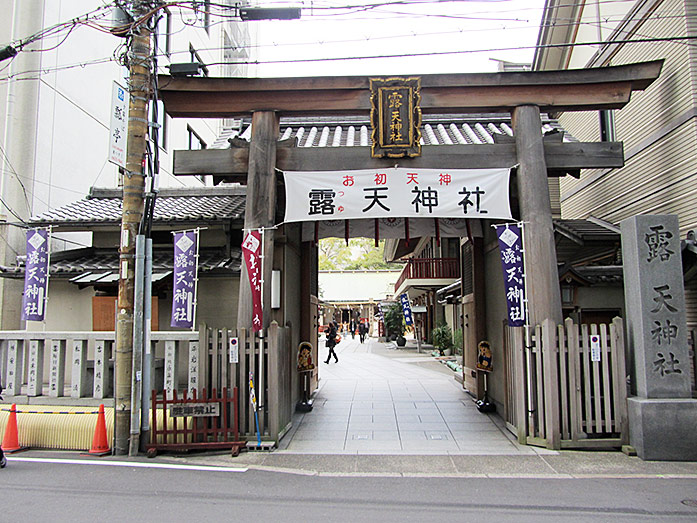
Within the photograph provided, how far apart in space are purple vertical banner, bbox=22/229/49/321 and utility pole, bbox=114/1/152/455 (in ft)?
12.4

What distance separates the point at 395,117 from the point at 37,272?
27.3 feet

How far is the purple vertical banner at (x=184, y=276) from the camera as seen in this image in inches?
380

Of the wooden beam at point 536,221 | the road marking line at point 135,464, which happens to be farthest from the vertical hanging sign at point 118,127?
the wooden beam at point 536,221

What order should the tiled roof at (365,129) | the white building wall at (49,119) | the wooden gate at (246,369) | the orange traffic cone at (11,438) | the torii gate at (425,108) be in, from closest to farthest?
the orange traffic cone at (11,438), the wooden gate at (246,369), the torii gate at (425,108), the tiled roof at (365,129), the white building wall at (49,119)

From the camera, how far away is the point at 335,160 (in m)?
9.66

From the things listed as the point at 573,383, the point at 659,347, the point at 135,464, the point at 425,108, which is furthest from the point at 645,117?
the point at 135,464

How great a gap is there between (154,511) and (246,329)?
11.5 feet

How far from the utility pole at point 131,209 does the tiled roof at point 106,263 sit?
10.3 feet

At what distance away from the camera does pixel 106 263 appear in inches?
492

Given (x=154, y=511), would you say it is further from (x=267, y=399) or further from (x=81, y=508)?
(x=267, y=399)

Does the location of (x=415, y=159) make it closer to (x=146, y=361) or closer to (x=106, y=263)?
(x=146, y=361)

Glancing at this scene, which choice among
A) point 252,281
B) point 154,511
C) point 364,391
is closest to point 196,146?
point 364,391

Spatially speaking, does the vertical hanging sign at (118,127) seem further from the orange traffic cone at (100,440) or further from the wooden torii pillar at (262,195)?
the orange traffic cone at (100,440)

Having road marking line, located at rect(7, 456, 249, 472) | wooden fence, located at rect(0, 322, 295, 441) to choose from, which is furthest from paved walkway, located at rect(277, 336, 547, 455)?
road marking line, located at rect(7, 456, 249, 472)
